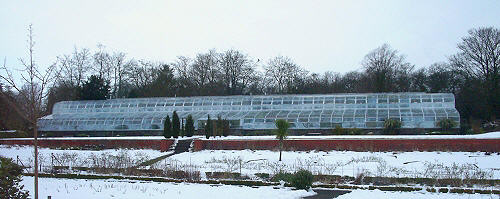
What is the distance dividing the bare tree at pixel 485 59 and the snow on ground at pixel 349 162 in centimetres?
2354

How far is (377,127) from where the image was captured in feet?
114

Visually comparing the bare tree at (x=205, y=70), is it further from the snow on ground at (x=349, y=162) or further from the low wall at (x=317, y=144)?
the snow on ground at (x=349, y=162)

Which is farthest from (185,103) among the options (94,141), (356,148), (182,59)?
(182,59)

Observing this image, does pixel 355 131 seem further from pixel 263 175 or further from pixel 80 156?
pixel 80 156

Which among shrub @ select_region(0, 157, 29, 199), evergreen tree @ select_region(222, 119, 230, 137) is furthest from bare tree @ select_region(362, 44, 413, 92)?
shrub @ select_region(0, 157, 29, 199)

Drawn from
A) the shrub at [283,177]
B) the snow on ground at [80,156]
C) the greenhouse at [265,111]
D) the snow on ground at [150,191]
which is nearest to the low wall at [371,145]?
the snow on ground at [80,156]

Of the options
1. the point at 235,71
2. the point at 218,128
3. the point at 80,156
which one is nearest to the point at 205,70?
the point at 235,71

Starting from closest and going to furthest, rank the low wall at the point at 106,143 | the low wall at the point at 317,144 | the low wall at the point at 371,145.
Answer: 1. the low wall at the point at 371,145
2. the low wall at the point at 317,144
3. the low wall at the point at 106,143

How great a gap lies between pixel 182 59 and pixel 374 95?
3396 centimetres

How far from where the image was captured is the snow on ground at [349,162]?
19.4m

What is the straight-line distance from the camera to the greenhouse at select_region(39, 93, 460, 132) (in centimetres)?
3541

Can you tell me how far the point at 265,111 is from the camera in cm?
3956

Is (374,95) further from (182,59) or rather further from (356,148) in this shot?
(182,59)

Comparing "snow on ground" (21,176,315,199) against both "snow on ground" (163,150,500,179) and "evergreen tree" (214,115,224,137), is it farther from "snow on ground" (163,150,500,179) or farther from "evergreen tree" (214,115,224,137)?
"evergreen tree" (214,115,224,137)
